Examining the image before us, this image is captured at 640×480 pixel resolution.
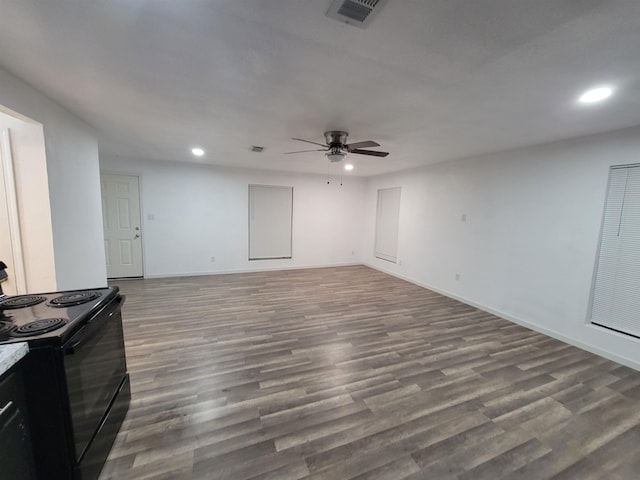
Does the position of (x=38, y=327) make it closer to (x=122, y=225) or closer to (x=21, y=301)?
(x=21, y=301)

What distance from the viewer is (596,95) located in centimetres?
197

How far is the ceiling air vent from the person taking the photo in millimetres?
1132

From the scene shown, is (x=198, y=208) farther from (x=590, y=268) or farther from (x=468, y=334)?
(x=590, y=268)

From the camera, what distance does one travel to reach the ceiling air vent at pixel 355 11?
1.13 m

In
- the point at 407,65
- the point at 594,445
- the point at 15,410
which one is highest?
the point at 407,65

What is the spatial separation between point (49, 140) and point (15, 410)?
2.39 m

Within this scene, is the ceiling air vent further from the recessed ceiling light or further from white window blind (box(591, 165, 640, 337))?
white window blind (box(591, 165, 640, 337))

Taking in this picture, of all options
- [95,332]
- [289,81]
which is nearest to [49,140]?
[95,332]

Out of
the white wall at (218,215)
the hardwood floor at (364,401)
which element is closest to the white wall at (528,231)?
the hardwood floor at (364,401)

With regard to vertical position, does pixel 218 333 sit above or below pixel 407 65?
below

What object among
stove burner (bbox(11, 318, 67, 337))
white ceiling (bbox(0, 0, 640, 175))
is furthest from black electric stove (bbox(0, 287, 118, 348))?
white ceiling (bbox(0, 0, 640, 175))

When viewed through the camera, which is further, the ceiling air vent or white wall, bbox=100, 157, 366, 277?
white wall, bbox=100, 157, 366, 277

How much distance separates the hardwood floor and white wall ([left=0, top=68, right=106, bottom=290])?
944mm

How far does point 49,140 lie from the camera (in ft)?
7.63
